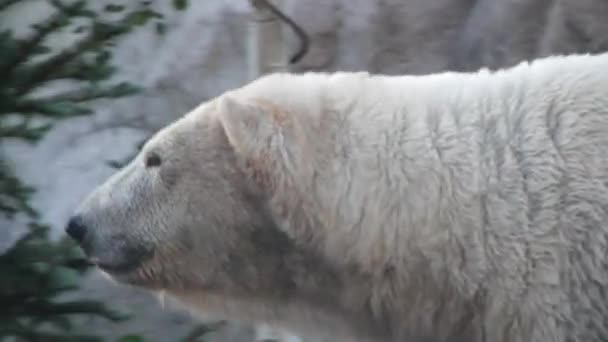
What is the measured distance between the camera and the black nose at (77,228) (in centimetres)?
354

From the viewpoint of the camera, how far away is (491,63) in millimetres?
6027

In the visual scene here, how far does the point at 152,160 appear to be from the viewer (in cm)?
353

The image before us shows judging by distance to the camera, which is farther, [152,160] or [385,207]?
[152,160]

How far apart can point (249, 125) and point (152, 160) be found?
33cm

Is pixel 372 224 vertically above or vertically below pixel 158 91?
above

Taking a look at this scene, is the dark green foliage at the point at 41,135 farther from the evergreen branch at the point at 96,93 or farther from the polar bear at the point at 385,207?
the polar bear at the point at 385,207

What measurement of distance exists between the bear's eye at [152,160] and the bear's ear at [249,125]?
0.83 ft

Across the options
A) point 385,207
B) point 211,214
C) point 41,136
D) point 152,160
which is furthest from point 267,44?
point 385,207

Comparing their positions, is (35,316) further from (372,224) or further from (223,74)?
(223,74)

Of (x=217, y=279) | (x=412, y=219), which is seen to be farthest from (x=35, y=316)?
(x=412, y=219)

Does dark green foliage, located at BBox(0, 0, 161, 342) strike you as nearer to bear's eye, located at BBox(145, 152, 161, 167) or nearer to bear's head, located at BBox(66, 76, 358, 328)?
bear's head, located at BBox(66, 76, 358, 328)

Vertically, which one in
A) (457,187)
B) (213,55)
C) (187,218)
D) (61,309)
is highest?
(457,187)

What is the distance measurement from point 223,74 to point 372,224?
3.14 m

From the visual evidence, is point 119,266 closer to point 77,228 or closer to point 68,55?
point 77,228
